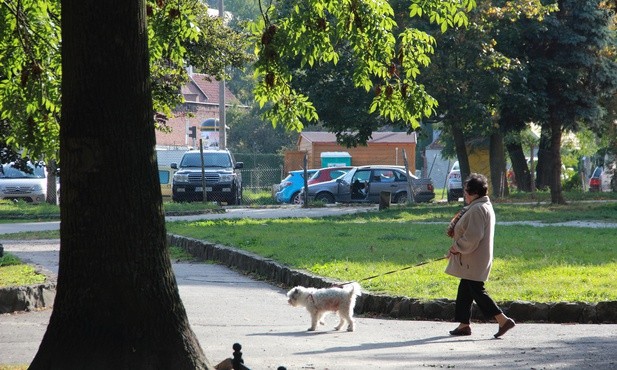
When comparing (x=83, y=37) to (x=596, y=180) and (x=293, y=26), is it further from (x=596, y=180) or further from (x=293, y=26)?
(x=596, y=180)

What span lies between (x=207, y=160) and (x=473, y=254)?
30727 millimetres

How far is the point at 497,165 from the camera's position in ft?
138

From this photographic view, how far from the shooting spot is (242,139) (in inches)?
3179

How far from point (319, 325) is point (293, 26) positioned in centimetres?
317

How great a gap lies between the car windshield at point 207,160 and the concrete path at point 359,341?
27.1 meters

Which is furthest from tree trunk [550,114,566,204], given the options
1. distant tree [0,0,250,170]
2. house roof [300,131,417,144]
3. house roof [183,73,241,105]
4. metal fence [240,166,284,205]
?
house roof [183,73,241,105]

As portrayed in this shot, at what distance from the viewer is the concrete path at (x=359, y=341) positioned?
8.72 m

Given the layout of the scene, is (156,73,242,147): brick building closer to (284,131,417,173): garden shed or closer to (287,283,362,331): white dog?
(284,131,417,173): garden shed

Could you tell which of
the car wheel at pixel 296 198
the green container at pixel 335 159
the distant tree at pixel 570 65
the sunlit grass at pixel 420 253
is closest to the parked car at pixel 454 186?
the car wheel at pixel 296 198

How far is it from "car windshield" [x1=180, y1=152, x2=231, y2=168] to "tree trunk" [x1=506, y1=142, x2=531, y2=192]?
533 inches

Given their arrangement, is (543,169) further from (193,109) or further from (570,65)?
(193,109)

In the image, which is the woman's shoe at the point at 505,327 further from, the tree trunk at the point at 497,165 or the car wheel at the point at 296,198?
the car wheel at the point at 296,198

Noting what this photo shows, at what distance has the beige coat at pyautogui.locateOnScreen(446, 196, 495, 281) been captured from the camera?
1065 cm

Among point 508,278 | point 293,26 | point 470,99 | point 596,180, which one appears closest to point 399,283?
point 508,278
